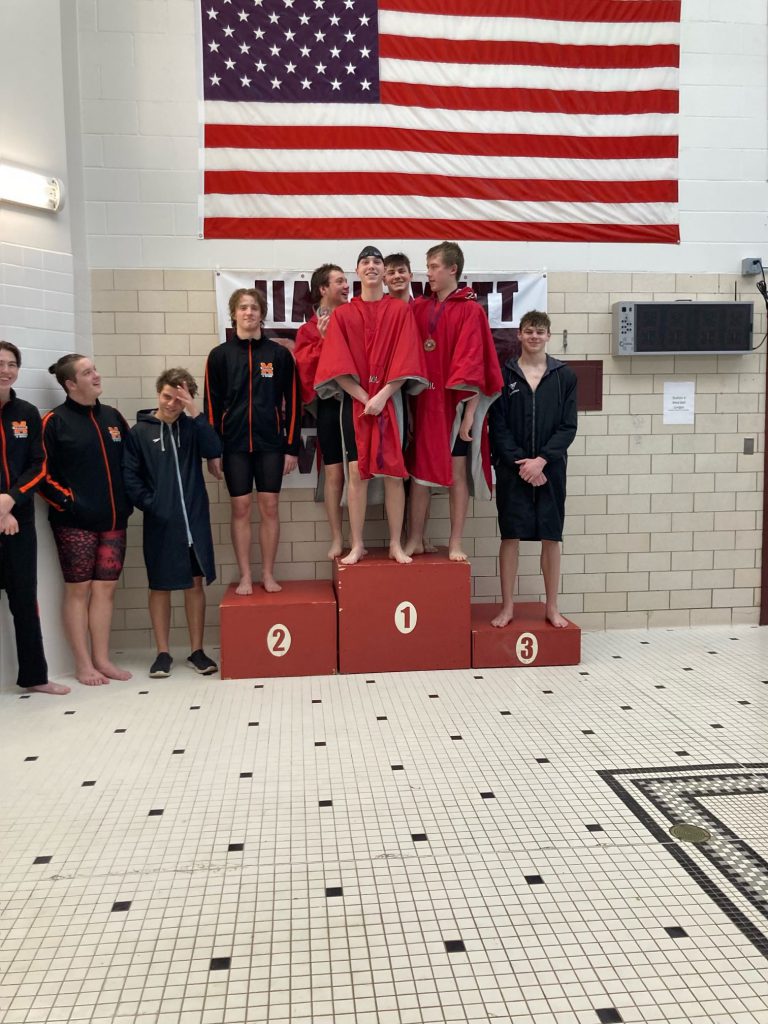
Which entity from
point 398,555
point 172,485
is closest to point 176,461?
point 172,485

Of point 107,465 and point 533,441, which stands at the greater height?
point 533,441

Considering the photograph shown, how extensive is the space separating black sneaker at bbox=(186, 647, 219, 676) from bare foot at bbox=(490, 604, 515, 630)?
4.99ft

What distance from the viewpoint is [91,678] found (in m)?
4.23

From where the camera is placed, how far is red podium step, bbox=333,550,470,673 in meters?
4.25

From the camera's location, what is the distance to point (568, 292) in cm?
507

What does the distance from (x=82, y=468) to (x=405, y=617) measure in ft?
5.96

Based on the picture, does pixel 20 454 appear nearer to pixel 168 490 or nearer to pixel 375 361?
pixel 168 490

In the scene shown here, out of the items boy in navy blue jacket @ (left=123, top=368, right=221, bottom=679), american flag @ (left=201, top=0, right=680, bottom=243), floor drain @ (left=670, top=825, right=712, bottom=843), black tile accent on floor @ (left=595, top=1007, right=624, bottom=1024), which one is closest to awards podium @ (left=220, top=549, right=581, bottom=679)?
boy in navy blue jacket @ (left=123, top=368, right=221, bottom=679)

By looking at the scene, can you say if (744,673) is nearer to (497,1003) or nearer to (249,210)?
(497,1003)

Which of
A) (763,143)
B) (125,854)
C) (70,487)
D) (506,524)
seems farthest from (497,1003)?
(763,143)

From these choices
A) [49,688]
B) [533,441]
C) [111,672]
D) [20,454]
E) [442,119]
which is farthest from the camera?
[442,119]

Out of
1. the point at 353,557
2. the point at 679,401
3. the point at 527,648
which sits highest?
the point at 679,401

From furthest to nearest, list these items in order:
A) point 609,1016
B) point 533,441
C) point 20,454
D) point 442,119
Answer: point 442,119 → point 533,441 → point 20,454 → point 609,1016

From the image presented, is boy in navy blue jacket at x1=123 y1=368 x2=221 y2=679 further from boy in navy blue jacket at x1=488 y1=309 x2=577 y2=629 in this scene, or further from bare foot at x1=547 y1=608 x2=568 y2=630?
bare foot at x1=547 y1=608 x2=568 y2=630
